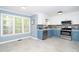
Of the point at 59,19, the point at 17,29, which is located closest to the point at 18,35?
the point at 17,29

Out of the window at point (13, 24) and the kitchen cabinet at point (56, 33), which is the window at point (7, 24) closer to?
the window at point (13, 24)

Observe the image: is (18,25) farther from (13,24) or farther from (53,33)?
(53,33)

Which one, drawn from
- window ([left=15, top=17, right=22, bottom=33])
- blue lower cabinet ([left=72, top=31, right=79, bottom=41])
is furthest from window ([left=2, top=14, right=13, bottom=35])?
blue lower cabinet ([left=72, top=31, right=79, bottom=41])

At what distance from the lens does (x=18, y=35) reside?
21.1 ft

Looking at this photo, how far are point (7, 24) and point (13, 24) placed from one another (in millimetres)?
522

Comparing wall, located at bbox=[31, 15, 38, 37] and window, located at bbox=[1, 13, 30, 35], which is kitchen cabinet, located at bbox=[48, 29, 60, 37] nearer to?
wall, located at bbox=[31, 15, 38, 37]

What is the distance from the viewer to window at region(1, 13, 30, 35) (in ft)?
17.6

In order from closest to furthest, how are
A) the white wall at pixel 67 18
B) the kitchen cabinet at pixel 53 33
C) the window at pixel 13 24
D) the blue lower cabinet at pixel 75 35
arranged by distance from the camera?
1. the window at pixel 13 24
2. the blue lower cabinet at pixel 75 35
3. the white wall at pixel 67 18
4. the kitchen cabinet at pixel 53 33

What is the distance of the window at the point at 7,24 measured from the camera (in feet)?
17.6

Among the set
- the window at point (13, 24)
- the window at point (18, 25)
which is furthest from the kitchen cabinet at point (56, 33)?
the window at point (18, 25)

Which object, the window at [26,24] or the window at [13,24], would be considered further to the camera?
the window at [26,24]

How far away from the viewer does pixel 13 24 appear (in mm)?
6066

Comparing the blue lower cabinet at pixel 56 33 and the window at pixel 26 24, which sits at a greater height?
the window at pixel 26 24
